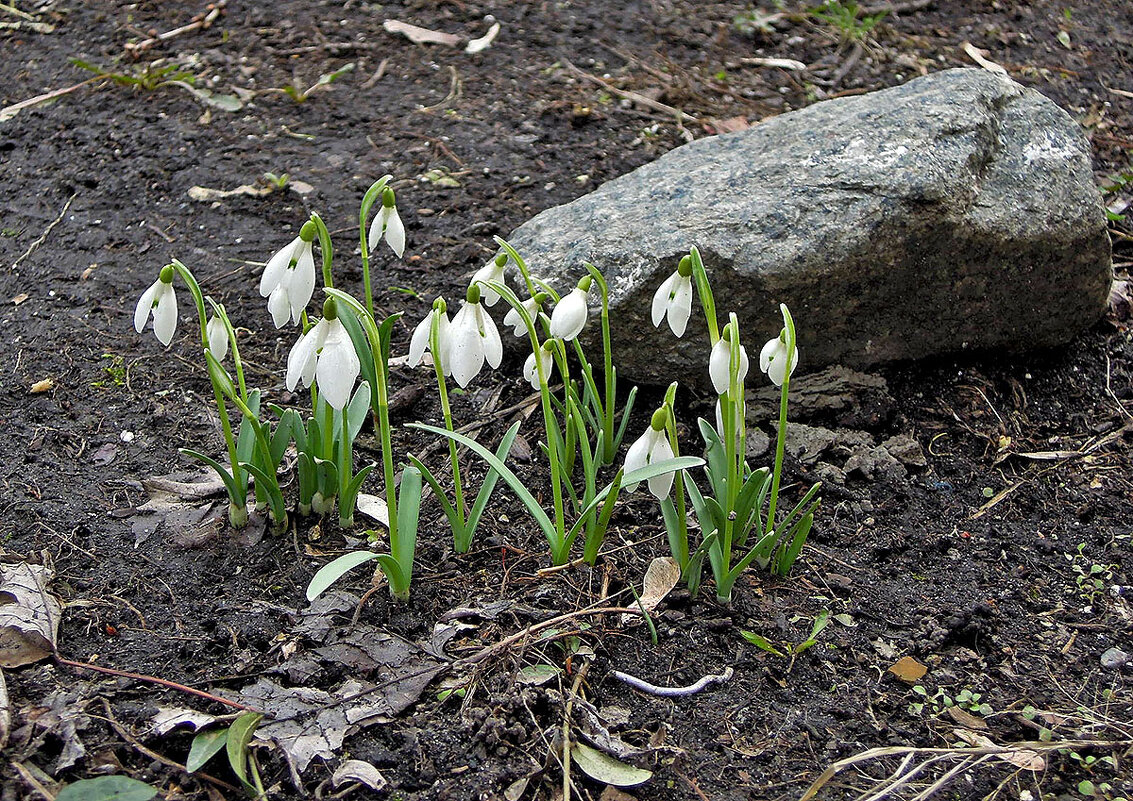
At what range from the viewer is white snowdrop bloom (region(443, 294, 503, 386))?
1.95 metres

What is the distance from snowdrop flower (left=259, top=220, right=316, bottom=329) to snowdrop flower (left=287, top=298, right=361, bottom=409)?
0.20m

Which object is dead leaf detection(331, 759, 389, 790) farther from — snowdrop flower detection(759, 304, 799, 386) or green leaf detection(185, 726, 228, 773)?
snowdrop flower detection(759, 304, 799, 386)

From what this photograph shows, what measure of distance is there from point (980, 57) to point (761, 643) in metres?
3.54

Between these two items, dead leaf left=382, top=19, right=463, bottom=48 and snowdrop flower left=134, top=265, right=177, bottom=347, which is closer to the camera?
snowdrop flower left=134, top=265, right=177, bottom=347

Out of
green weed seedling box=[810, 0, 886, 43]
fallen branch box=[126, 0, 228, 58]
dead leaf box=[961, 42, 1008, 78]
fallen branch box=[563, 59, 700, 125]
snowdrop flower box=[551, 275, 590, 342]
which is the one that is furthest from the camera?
green weed seedling box=[810, 0, 886, 43]

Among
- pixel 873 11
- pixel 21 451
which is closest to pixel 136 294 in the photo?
pixel 21 451

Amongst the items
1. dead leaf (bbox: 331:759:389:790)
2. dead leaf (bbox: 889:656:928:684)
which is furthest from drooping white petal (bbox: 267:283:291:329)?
dead leaf (bbox: 889:656:928:684)

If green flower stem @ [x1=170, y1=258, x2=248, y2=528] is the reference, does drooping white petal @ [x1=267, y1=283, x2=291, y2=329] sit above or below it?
above

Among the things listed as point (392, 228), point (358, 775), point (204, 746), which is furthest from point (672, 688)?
point (392, 228)

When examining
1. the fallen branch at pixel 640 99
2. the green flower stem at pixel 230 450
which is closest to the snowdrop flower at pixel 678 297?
the green flower stem at pixel 230 450

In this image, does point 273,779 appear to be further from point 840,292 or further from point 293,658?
point 840,292

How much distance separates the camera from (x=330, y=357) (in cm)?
187

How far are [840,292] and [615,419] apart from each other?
27.0 inches

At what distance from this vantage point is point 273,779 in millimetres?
1868
